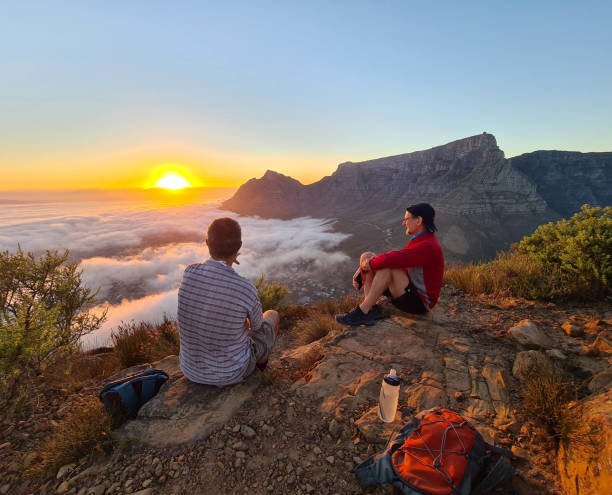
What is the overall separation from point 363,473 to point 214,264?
203cm

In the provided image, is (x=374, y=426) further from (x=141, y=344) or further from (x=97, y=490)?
(x=141, y=344)

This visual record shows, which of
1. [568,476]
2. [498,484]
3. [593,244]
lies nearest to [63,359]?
[498,484]

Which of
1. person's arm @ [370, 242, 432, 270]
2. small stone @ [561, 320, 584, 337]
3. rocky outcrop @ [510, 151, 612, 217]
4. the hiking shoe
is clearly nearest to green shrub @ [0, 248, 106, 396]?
the hiking shoe

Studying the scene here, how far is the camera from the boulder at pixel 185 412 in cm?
228

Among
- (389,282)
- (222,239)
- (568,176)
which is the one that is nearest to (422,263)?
(389,282)

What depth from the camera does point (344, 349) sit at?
367cm

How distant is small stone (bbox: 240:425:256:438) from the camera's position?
2285mm

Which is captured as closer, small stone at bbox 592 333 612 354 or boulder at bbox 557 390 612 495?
boulder at bbox 557 390 612 495

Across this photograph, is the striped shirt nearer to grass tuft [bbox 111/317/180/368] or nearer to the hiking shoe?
the hiking shoe

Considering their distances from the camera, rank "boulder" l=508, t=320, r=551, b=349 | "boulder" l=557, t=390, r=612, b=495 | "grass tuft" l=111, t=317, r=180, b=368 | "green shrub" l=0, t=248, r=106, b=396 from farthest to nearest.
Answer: "grass tuft" l=111, t=317, r=180, b=368
"boulder" l=508, t=320, r=551, b=349
"green shrub" l=0, t=248, r=106, b=396
"boulder" l=557, t=390, r=612, b=495

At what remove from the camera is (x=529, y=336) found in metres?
3.26

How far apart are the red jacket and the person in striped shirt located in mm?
2108

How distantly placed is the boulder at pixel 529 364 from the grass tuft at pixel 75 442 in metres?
4.08

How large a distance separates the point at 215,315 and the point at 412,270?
2.89 meters
